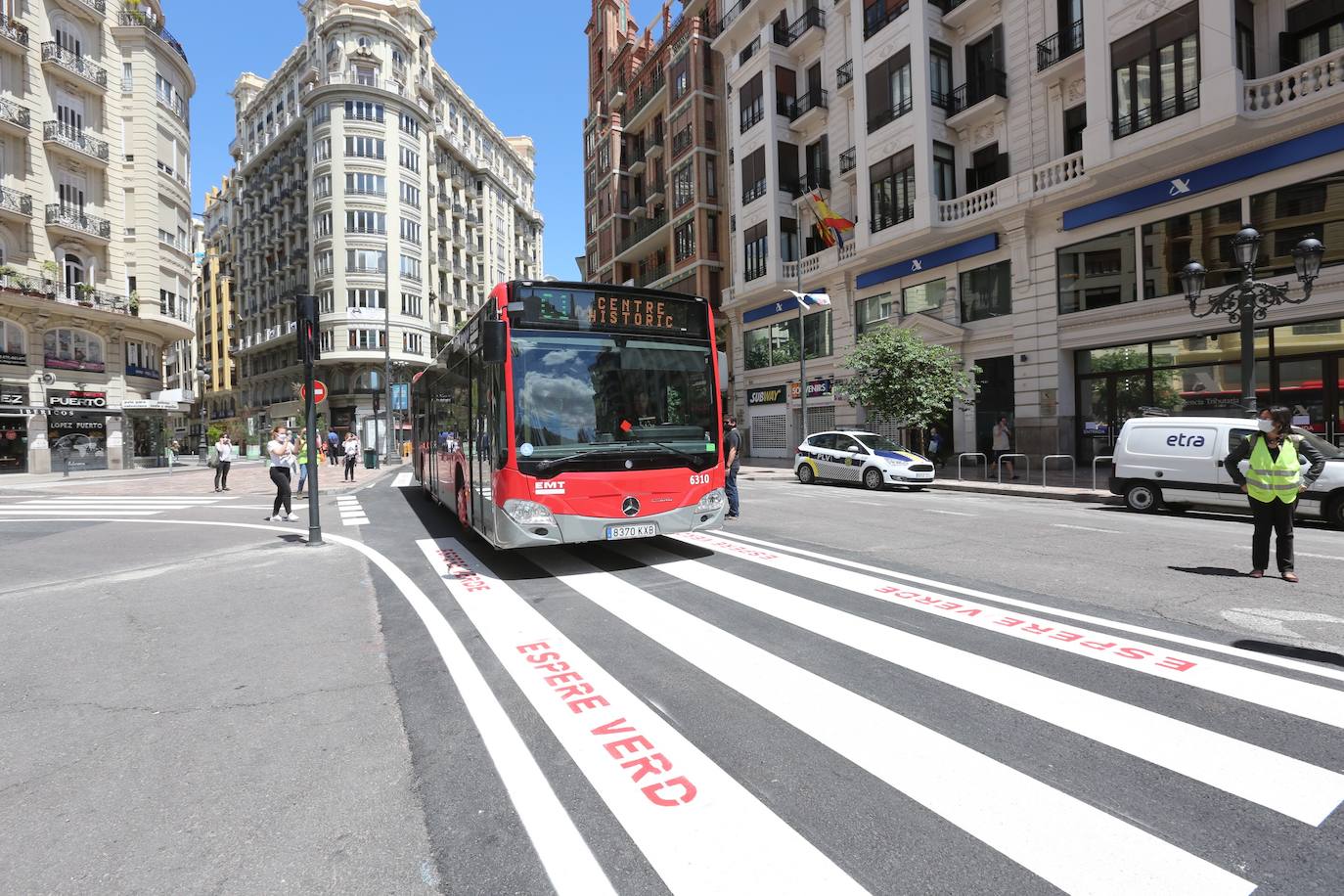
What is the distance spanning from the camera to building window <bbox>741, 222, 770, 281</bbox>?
30453mm

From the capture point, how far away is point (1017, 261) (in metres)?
20.8

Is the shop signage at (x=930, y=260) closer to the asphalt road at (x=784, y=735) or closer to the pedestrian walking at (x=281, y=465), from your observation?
the asphalt road at (x=784, y=735)

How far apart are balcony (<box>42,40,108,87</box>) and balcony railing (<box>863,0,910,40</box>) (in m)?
36.3

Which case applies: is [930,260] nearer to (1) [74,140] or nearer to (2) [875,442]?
(2) [875,442]

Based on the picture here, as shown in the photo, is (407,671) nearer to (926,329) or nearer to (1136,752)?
(1136,752)

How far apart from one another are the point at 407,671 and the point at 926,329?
2302 cm

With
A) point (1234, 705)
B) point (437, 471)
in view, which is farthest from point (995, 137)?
point (1234, 705)

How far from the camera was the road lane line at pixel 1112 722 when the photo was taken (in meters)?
2.71

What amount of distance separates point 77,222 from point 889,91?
122 feet

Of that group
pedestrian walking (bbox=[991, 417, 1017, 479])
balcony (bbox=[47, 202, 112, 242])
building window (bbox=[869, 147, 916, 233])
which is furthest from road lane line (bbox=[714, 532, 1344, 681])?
balcony (bbox=[47, 202, 112, 242])

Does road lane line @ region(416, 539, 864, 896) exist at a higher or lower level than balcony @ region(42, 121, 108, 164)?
lower

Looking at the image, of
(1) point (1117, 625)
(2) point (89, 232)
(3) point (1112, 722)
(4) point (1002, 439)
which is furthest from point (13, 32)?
(3) point (1112, 722)

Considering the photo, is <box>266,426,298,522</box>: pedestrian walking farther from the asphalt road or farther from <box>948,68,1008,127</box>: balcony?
<box>948,68,1008,127</box>: balcony

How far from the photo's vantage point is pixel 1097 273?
1902 centimetres
